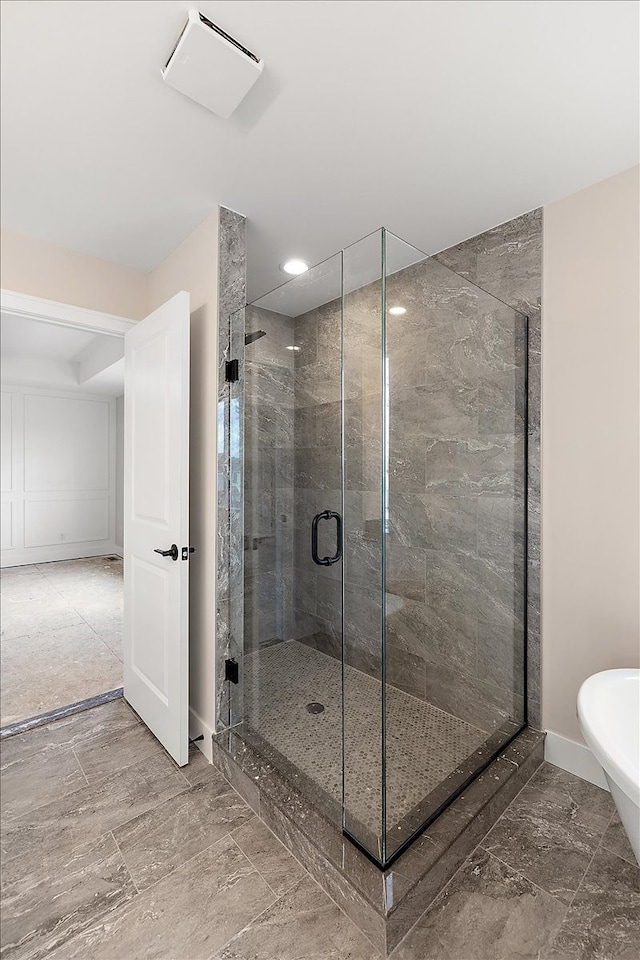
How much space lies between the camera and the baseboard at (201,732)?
205 cm

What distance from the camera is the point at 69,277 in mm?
2357

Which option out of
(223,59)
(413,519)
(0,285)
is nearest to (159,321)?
(0,285)

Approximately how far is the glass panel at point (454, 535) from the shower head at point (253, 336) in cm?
68

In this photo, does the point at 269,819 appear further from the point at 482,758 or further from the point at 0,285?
the point at 0,285

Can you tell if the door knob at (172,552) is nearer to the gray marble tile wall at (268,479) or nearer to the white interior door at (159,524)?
the white interior door at (159,524)

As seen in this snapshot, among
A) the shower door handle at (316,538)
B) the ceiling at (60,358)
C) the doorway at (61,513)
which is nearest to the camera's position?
the shower door handle at (316,538)

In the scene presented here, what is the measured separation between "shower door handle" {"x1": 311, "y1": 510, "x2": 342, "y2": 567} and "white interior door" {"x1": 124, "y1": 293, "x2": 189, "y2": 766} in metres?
0.59

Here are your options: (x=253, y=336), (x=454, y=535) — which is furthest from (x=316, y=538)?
(x=253, y=336)

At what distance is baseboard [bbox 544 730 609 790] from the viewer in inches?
73.3

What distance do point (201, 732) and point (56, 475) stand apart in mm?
5312

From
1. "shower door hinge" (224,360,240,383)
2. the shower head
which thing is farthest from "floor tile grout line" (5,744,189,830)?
the shower head

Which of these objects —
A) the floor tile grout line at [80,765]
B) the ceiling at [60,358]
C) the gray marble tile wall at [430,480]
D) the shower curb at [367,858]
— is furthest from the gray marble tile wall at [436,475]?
the ceiling at [60,358]

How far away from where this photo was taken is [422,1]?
111 centimetres

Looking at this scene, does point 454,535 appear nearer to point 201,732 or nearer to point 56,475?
point 201,732
